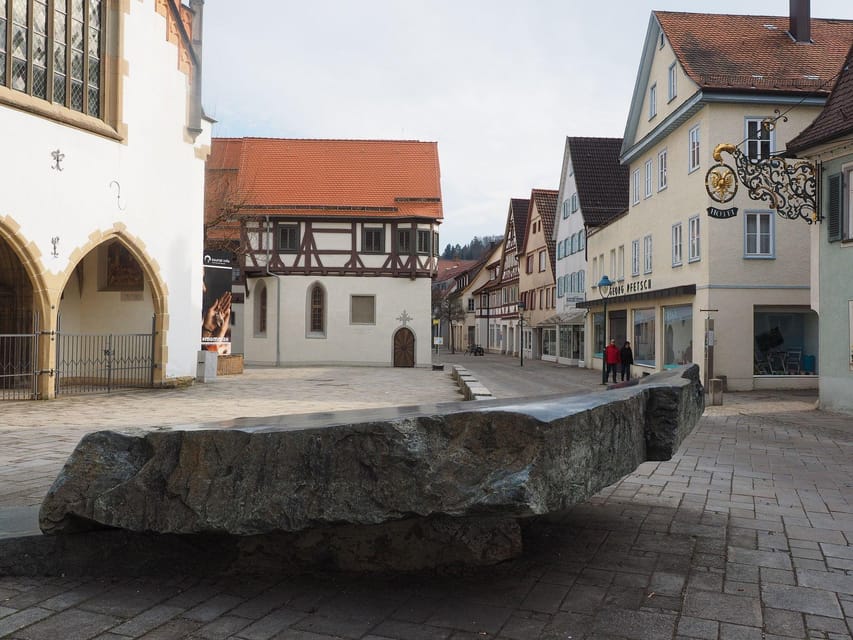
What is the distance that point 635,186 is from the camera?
28.1 m

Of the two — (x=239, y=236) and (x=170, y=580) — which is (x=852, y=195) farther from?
(x=239, y=236)

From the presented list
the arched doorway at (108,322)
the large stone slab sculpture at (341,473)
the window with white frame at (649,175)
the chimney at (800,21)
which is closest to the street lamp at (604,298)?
the window with white frame at (649,175)

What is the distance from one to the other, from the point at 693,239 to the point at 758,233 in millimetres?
1850

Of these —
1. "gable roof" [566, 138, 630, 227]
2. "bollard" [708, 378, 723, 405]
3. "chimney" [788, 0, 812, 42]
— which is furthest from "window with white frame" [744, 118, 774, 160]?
"gable roof" [566, 138, 630, 227]

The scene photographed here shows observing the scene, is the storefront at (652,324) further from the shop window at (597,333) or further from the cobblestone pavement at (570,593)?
the cobblestone pavement at (570,593)

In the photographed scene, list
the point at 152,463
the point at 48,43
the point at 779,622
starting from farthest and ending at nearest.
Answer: the point at 48,43
the point at 152,463
the point at 779,622

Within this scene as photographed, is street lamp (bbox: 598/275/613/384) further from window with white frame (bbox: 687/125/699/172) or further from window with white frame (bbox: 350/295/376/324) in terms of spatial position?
window with white frame (bbox: 350/295/376/324)

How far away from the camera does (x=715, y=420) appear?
13.4 metres

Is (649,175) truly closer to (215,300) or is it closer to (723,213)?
(723,213)

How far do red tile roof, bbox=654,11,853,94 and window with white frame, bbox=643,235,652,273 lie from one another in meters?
6.19

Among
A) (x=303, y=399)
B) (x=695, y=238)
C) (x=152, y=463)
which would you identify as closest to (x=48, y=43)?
(x=303, y=399)

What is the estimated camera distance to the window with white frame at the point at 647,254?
1035 inches

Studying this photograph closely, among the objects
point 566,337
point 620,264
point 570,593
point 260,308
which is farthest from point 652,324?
point 570,593

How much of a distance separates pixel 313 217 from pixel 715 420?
80.8 feet
